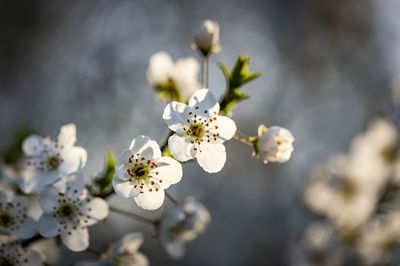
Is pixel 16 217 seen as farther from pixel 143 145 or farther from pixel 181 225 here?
pixel 181 225

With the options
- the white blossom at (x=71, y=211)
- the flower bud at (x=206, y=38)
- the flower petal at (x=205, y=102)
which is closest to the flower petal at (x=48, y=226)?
the white blossom at (x=71, y=211)

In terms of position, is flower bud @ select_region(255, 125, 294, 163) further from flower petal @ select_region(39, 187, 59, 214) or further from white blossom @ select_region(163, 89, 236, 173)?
flower petal @ select_region(39, 187, 59, 214)

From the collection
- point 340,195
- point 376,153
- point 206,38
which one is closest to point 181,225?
point 206,38

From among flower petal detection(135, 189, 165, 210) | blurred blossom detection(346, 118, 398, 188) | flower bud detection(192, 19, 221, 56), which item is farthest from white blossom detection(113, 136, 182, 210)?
blurred blossom detection(346, 118, 398, 188)

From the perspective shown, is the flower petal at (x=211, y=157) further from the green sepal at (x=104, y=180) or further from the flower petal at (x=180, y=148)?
the green sepal at (x=104, y=180)

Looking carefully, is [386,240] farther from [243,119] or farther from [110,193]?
[243,119]
